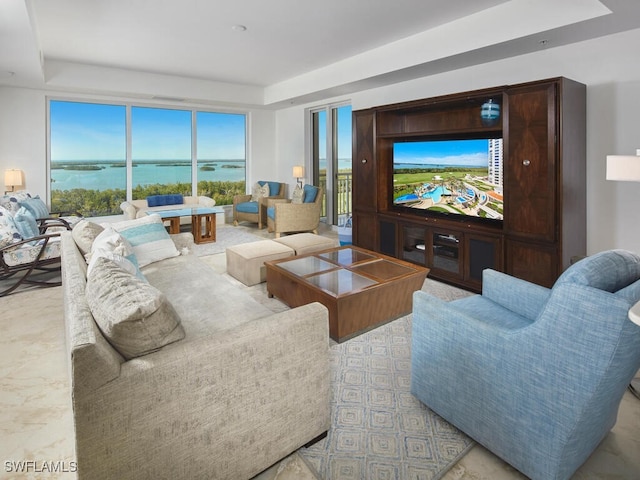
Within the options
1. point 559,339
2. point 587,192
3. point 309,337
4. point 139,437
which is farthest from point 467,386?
point 587,192

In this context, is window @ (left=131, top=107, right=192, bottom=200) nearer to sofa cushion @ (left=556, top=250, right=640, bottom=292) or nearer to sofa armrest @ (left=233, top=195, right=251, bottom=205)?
sofa armrest @ (left=233, top=195, right=251, bottom=205)

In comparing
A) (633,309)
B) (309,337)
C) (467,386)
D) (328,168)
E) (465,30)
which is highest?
(465,30)

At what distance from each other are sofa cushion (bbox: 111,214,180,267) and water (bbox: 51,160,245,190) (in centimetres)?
385

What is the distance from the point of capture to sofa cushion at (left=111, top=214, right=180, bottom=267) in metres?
3.30

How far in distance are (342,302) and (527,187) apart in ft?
6.49

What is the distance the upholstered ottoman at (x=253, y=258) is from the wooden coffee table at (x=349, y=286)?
39 centimetres

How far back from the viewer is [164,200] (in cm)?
704

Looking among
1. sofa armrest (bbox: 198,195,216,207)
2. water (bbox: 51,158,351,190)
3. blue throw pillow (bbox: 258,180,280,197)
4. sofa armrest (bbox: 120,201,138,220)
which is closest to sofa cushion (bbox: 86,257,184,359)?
sofa armrest (bbox: 120,201,138,220)

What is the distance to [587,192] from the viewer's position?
3594 millimetres

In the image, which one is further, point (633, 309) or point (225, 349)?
point (225, 349)

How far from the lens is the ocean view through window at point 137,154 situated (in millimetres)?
6500

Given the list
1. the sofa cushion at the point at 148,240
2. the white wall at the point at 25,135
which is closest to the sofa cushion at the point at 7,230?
the sofa cushion at the point at 148,240

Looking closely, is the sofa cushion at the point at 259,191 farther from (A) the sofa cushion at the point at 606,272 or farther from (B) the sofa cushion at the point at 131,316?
(A) the sofa cushion at the point at 606,272

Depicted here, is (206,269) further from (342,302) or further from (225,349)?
(225,349)
